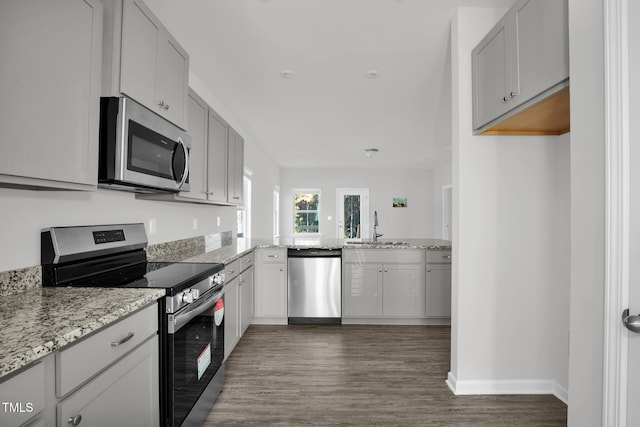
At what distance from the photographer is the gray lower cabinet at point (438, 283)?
3.75 meters

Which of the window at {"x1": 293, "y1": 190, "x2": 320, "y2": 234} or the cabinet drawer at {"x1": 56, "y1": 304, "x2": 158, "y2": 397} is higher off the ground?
the window at {"x1": 293, "y1": 190, "x2": 320, "y2": 234}

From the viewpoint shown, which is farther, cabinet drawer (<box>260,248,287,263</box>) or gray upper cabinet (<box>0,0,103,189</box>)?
cabinet drawer (<box>260,248,287,263</box>)

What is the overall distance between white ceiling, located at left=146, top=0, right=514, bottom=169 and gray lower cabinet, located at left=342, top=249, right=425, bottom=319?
1.78m

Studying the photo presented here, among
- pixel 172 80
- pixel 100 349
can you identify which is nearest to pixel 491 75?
pixel 172 80

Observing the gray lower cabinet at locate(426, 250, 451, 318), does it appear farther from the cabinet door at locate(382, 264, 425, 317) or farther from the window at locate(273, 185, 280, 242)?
the window at locate(273, 185, 280, 242)

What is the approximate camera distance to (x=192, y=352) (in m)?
1.74

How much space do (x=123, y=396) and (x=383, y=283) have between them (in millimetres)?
2941

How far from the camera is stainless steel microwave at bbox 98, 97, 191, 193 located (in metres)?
1.51

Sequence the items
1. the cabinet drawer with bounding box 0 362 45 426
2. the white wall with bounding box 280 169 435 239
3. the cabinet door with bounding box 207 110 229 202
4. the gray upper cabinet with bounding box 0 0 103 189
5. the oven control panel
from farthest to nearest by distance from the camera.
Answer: the white wall with bounding box 280 169 435 239 < the cabinet door with bounding box 207 110 229 202 < the oven control panel < the gray upper cabinet with bounding box 0 0 103 189 < the cabinet drawer with bounding box 0 362 45 426

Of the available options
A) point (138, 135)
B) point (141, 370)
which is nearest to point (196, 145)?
point (138, 135)

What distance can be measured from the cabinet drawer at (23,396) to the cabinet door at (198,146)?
5.54 feet

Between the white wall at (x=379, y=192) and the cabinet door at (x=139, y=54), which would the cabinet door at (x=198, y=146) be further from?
the white wall at (x=379, y=192)

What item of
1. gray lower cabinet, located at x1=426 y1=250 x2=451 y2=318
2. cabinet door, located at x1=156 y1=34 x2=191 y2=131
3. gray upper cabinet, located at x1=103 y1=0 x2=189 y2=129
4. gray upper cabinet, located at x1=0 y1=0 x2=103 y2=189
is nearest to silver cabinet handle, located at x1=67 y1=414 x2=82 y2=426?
gray upper cabinet, located at x1=0 y1=0 x2=103 y2=189

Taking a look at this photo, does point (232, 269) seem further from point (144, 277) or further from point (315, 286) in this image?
point (315, 286)
